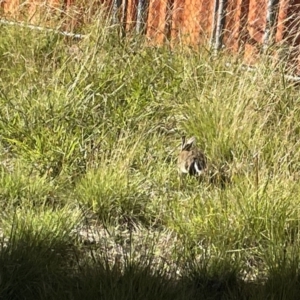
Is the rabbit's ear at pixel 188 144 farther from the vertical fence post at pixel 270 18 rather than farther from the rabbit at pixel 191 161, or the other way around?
the vertical fence post at pixel 270 18

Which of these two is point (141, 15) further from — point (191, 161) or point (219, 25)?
point (191, 161)

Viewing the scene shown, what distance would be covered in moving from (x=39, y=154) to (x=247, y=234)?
60.4 inches

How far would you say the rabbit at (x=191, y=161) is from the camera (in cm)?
523

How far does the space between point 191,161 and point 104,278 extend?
5.26 feet

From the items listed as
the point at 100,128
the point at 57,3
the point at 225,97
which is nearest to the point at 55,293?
the point at 100,128

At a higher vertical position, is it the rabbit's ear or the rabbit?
the rabbit's ear

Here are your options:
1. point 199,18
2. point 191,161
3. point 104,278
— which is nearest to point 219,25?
point 199,18

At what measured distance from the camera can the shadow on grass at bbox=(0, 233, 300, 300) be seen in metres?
3.76

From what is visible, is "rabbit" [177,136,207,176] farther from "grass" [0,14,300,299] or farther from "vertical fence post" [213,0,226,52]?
"vertical fence post" [213,0,226,52]

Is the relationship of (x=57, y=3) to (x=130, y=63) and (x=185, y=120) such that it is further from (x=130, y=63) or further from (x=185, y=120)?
(x=185, y=120)

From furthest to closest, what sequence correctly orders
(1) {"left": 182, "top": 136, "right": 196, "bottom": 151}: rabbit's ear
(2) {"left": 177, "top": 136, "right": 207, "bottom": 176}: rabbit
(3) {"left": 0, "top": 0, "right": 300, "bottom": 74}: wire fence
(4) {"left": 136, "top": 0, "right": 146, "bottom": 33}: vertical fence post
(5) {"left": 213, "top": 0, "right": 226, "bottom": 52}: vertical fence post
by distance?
(4) {"left": 136, "top": 0, "right": 146, "bottom": 33}: vertical fence post, (5) {"left": 213, "top": 0, "right": 226, "bottom": 52}: vertical fence post, (3) {"left": 0, "top": 0, "right": 300, "bottom": 74}: wire fence, (1) {"left": 182, "top": 136, "right": 196, "bottom": 151}: rabbit's ear, (2) {"left": 177, "top": 136, "right": 207, "bottom": 176}: rabbit

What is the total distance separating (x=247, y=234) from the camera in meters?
4.52

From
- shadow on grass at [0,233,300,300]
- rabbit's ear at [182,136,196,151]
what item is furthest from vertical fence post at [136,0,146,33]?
shadow on grass at [0,233,300,300]

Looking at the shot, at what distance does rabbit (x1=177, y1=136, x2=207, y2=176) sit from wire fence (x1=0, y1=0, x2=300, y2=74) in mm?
1448
